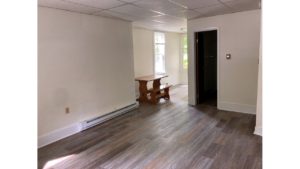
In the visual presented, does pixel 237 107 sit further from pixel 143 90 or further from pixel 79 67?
pixel 79 67

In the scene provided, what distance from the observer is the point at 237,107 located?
15.1 feet

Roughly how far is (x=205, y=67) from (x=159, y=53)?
6.96ft

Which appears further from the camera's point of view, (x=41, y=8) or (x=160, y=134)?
(x=160, y=134)

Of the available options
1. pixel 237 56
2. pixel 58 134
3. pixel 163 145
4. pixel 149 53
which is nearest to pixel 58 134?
pixel 58 134

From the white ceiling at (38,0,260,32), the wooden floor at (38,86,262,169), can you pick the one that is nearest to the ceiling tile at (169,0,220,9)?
the white ceiling at (38,0,260,32)

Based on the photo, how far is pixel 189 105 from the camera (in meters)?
5.27
